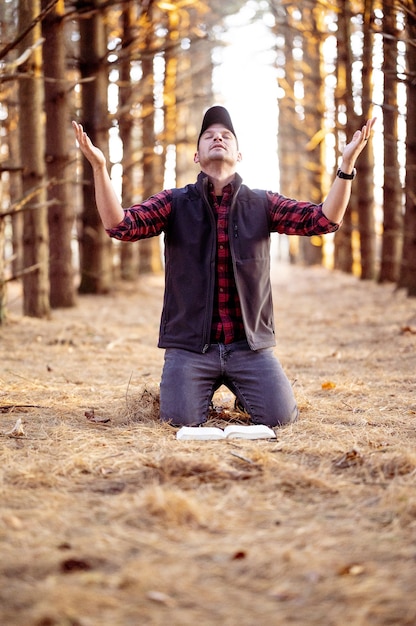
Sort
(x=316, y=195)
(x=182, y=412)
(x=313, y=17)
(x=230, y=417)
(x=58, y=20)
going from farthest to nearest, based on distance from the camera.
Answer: (x=316, y=195)
(x=313, y=17)
(x=58, y=20)
(x=230, y=417)
(x=182, y=412)

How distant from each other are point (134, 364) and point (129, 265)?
9923 millimetres

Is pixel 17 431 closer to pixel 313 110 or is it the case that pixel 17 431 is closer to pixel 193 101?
pixel 313 110

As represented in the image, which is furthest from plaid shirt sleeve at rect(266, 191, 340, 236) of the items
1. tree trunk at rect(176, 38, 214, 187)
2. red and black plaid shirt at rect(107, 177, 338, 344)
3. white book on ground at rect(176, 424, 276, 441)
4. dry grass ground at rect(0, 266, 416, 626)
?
tree trunk at rect(176, 38, 214, 187)

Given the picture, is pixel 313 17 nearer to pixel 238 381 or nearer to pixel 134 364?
pixel 134 364

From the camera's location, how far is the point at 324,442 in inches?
148

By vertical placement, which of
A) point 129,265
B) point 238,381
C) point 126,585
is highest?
point 129,265

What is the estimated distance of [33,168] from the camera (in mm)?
8773

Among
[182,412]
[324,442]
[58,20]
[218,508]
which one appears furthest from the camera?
[58,20]

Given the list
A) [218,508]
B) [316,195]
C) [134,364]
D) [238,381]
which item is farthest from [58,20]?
[316,195]

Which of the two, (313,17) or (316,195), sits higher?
(313,17)

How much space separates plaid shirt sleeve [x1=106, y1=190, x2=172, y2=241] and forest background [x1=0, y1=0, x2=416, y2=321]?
1788 millimetres

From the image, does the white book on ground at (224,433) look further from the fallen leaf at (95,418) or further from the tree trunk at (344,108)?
the tree trunk at (344,108)

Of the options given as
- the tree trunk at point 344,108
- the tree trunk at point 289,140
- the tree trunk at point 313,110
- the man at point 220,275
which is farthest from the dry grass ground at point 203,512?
the tree trunk at point 289,140

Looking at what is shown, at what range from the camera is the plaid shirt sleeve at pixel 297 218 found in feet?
14.5
